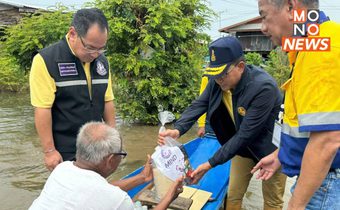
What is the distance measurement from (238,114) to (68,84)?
54.8 inches

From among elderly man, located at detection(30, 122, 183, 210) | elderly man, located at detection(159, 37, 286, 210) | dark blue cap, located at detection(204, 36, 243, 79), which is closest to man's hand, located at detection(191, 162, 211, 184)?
elderly man, located at detection(159, 37, 286, 210)

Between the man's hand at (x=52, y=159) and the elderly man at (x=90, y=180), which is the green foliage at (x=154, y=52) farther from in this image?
the elderly man at (x=90, y=180)

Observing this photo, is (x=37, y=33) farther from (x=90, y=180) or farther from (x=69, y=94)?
(x=90, y=180)

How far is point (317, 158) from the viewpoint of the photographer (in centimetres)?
135

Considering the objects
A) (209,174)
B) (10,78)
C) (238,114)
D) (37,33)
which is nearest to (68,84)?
(238,114)

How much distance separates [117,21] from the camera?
756cm

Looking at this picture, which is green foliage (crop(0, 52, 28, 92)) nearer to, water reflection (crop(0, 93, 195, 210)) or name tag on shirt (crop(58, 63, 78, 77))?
water reflection (crop(0, 93, 195, 210))

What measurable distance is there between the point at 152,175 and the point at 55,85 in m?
1.03

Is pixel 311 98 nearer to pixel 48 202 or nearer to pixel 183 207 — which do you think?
pixel 48 202

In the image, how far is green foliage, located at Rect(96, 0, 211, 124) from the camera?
25.0ft

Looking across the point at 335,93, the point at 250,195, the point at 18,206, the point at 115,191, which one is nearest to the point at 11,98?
the point at 18,206

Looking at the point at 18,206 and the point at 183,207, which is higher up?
the point at 183,207

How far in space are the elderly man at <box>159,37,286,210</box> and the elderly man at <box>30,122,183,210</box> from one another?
95 cm

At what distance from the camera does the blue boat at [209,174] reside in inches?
130
